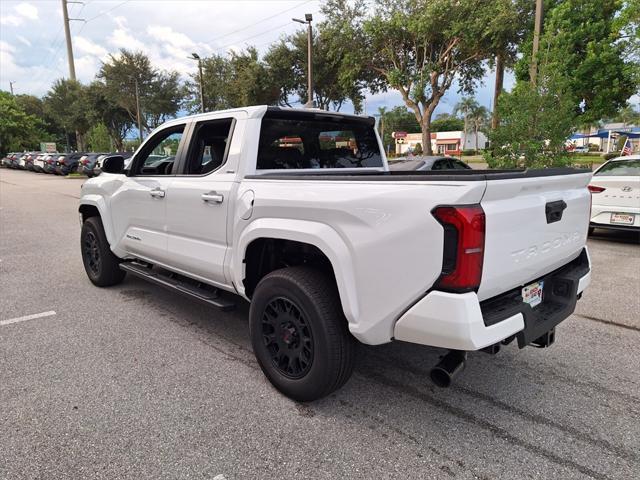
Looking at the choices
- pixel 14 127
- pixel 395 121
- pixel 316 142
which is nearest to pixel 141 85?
pixel 14 127

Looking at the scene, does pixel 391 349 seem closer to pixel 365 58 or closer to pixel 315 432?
pixel 315 432

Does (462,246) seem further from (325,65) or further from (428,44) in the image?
(325,65)

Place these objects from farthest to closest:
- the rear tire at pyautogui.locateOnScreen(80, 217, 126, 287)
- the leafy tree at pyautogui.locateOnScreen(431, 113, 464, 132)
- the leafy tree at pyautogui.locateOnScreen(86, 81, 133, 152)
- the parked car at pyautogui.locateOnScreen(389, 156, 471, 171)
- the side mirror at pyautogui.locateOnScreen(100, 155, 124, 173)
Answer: the leafy tree at pyautogui.locateOnScreen(431, 113, 464, 132) < the leafy tree at pyautogui.locateOnScreen(86, 81, 133, 152) < the parked car at pyautogui.locateOnScreen(389, 156, 471, 171) < the rear tire at pyautogui.locateOnScreen(80, 217, 126, 287) < the side mirror at pyautogui.locateOnScreen(100, 155, 124, 173)

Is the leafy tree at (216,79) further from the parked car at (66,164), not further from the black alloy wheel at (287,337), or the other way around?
the black alloy wheel at (287,337)

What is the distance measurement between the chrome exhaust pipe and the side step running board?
165 cm

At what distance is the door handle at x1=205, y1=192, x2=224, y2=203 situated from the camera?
3.36 meters

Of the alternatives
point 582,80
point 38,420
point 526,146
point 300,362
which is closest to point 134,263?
point 38,420

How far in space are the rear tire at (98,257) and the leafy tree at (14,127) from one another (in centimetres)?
6449

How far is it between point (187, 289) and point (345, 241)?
6.12 feet

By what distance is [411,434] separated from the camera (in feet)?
8.61

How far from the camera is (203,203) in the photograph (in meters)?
3.54

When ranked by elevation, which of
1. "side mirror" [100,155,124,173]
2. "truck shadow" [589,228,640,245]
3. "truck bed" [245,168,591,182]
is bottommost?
"truck shadow" [589,228,640,245]

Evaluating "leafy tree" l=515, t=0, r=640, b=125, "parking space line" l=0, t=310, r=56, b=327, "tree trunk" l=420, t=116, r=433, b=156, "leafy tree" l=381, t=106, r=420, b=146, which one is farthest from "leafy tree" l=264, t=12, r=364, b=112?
"leafy tree" l=381, t=106, r=420, b=146

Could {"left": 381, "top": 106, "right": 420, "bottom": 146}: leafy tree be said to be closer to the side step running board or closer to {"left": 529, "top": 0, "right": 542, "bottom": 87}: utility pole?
{"left": 529, "top": 0, "right": 542, "bottom": 87}: utility pole
